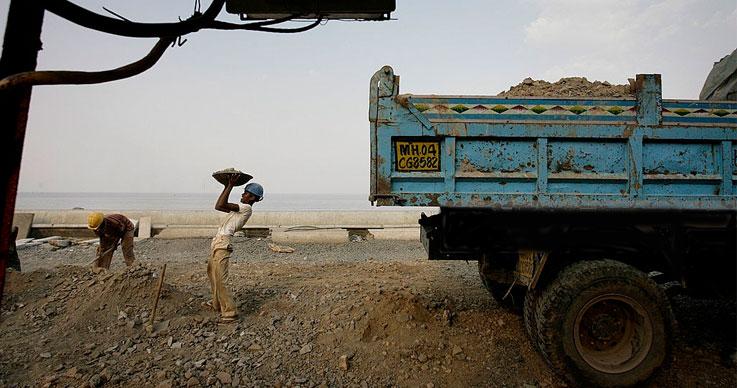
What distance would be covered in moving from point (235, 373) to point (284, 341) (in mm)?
620

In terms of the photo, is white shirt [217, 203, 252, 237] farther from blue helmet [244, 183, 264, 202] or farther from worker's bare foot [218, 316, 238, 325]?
worker's bare foot [218, 316, 238, 325]

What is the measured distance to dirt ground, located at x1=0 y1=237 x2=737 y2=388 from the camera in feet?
11.0

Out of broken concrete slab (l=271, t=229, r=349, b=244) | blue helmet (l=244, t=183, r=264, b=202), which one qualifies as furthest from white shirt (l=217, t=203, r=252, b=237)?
broken concrete slab (l=271, t=229, r=349, b=244)

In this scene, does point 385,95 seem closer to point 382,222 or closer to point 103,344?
point 103,344

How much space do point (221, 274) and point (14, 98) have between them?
3.17 meters

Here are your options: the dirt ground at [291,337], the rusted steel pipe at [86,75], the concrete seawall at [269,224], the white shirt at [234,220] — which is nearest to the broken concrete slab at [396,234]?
the concrete seawall at [269,224]

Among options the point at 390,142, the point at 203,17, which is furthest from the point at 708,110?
the point at 203,17

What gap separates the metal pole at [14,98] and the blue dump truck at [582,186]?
211 centimetres

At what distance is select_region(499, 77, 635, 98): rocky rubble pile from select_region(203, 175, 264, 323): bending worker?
288 centimetres

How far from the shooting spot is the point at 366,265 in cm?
733

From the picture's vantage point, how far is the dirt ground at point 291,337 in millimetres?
3355

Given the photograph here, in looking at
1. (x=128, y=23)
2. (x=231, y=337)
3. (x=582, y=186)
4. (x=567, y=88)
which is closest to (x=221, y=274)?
(x=231, y=337)

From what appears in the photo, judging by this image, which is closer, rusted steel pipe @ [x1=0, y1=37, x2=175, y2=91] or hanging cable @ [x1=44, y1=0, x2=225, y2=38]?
rusted steel pipe @ [x1=0, y1=37, x2=175, y2=91]

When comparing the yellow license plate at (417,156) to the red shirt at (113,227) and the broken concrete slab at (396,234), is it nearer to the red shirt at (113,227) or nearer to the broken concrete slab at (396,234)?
the red shirt at (113,227)
